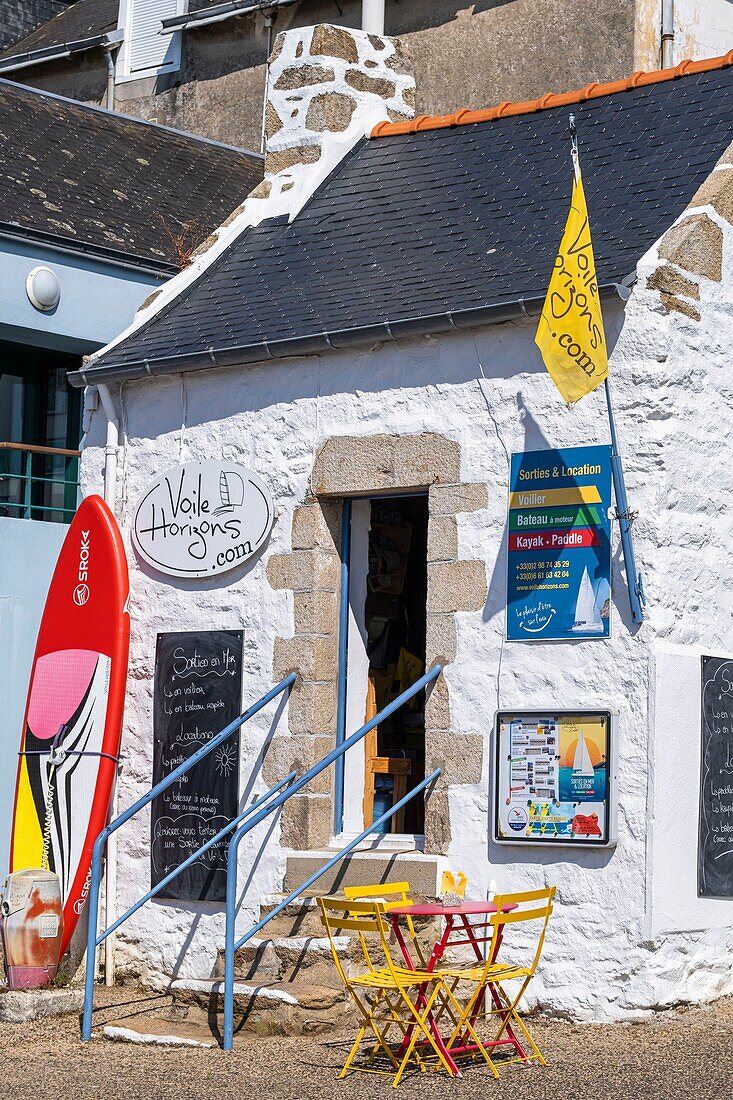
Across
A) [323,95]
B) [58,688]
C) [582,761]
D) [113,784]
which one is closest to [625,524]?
[582,761]

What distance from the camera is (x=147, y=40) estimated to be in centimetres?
1969

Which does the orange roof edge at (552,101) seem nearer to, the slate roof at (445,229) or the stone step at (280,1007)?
the slate roof at (445,229)

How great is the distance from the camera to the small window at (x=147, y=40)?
19.5 metres

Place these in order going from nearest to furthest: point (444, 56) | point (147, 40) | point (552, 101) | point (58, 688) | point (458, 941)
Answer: point (458, 941) → point (58, 688) → point (552, 101) → point (444, 56) → point (147, 40)

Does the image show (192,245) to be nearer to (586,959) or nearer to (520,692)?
(520,692)

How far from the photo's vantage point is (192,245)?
14258mm

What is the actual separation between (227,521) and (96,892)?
7.40ft

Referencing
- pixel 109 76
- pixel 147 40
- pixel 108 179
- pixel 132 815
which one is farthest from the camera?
pixel 109 76

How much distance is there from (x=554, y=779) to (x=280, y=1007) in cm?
168

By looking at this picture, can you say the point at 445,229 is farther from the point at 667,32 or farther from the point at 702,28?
the point at 702,28

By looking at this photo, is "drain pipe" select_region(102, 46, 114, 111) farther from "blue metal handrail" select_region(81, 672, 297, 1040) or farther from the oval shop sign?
"blue metal handrail" select_region(81, 672, 297, 1040)

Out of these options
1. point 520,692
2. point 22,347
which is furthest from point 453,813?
point 22,347

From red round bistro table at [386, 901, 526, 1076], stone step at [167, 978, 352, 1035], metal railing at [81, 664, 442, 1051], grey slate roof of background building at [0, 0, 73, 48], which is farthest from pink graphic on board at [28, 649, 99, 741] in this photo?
grey slate roof of background building at [0, 0, 73, 48]

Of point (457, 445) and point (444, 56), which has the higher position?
point (444, 56)
